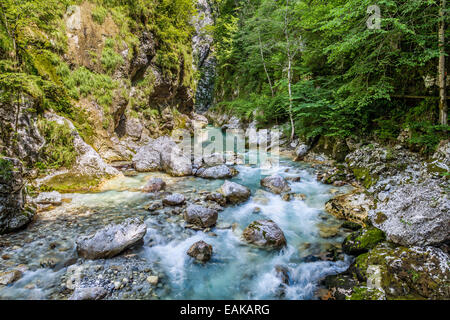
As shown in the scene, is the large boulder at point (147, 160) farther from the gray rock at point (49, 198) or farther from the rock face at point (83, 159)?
the gray rock at point (49, 198)

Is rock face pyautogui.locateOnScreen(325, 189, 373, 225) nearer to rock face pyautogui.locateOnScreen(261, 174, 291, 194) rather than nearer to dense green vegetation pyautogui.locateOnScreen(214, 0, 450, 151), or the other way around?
rock face pyautogui.locateOnScreen(261, 174, 291, 194)

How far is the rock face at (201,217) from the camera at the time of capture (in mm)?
4547

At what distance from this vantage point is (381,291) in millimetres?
2580

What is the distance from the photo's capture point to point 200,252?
144 inches

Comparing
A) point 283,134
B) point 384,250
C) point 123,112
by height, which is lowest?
point 384,250

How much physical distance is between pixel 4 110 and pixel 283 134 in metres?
11.6

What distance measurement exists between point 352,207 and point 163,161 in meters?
6.60

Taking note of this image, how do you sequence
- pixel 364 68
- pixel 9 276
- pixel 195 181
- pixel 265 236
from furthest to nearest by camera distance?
1. pixel 195 181
2. pixel 364 68
3. pixel 265 236
4. pixel 9 276

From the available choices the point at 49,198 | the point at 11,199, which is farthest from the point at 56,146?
the point at 11,199

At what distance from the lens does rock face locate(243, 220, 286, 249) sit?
3.97 metres

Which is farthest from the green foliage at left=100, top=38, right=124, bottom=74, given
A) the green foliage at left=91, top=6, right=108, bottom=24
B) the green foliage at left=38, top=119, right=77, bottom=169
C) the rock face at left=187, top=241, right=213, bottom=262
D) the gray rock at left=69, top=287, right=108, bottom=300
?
the gray rock at left=69, top=287, right=108, bottom=300

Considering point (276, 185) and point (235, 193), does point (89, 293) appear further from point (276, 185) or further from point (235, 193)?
point (276, 185)

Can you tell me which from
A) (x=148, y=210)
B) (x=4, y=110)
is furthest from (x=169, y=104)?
(x=148, y=210)
